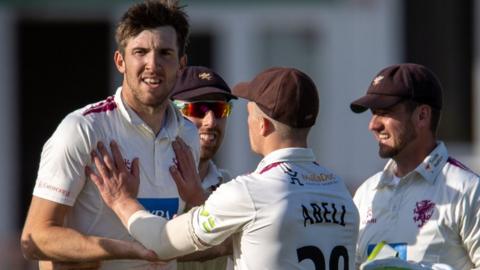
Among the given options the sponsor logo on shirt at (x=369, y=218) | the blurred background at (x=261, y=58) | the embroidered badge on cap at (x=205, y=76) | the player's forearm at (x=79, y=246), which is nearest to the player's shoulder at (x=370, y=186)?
the sponsor logo on shirt at (x=369, y=218)

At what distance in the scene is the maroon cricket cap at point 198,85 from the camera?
7520 millimetres

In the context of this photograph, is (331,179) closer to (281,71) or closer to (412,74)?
(281,71)

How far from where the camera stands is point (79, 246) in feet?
20.1

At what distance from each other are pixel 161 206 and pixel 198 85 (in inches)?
49.9

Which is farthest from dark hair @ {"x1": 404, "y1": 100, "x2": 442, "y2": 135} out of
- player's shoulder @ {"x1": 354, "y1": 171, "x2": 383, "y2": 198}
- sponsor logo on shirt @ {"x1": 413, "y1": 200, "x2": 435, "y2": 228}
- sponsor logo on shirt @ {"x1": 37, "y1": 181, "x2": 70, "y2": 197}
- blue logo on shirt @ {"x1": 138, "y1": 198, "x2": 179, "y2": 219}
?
sponsor logo on shirt @ {"x1": 37, "y1": 181, "x2": 70, "y2": 197}

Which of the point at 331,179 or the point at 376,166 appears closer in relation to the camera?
the point at 331,179

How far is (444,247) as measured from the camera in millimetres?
6855

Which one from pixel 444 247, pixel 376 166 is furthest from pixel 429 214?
pixel 376 166

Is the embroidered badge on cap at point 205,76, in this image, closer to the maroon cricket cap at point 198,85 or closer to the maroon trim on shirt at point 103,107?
the maroon cricket cap at point 198,85

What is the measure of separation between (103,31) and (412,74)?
26.9ft

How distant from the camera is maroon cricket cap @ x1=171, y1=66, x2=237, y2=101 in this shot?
24.7 feet

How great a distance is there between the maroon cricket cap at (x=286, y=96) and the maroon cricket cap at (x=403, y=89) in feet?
3.45

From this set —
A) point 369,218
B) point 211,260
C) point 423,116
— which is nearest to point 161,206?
point 211,260

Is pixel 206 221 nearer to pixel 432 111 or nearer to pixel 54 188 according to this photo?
pixel 54 188
